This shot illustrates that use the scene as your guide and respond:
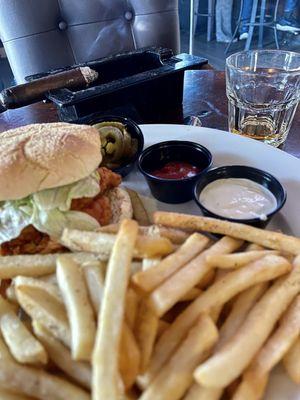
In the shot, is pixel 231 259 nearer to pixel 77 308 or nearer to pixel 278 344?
pixel 278 344

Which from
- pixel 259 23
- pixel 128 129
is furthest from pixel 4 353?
pixel 259 23

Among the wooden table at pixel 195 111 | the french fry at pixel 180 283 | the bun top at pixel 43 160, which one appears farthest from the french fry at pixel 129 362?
the wooden table at pixel 195 111

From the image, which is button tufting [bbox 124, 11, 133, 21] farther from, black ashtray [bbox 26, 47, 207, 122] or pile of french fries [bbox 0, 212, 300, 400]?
pile of french fries [bbox 0, 212, 300, 400]

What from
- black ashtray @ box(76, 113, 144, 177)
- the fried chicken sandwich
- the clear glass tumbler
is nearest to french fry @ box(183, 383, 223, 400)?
the fried chicken sandwich

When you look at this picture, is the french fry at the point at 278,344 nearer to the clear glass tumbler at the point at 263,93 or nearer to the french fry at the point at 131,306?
the french fry at the point at 131,306

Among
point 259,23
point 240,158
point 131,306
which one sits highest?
point 131,306

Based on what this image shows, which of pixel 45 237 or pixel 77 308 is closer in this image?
pixel 77 308
